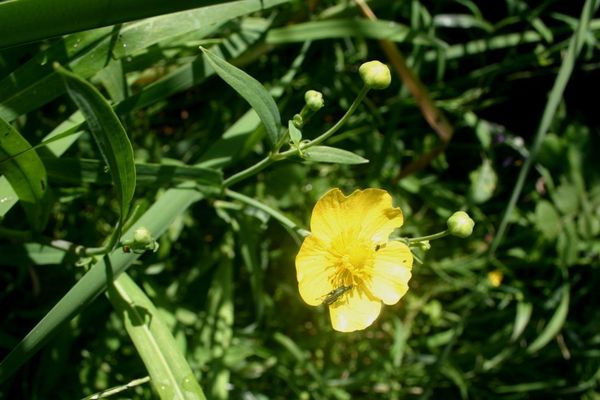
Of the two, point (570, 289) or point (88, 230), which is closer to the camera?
point (88, 230)

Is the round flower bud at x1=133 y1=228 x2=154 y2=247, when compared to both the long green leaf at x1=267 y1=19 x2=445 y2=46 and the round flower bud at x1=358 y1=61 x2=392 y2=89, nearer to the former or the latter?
the round flower bud at x1=358 y1=61 x2=392 y2=89

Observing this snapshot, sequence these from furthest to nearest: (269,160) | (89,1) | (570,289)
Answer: (570,289), (269,160), (89,1)

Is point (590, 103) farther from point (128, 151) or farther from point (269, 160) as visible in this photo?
point (128, 151)

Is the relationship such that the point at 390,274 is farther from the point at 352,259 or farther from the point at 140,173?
the point at 140,173

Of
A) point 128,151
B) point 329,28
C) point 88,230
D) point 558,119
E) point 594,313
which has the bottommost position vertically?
point 128,151

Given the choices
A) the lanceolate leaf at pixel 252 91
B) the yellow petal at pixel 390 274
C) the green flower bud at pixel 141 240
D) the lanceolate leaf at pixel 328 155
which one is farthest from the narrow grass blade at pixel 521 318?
the green flower bud at pixel 141 240

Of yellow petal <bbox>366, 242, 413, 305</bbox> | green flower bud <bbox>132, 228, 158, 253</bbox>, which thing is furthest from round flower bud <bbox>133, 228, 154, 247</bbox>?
yellow petal <bbox>366, 242, 413, 305</bbox>

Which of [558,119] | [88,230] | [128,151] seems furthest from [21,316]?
[558,119]

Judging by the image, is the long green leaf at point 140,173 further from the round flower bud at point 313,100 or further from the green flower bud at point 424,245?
the green flower bud at point 424,245
